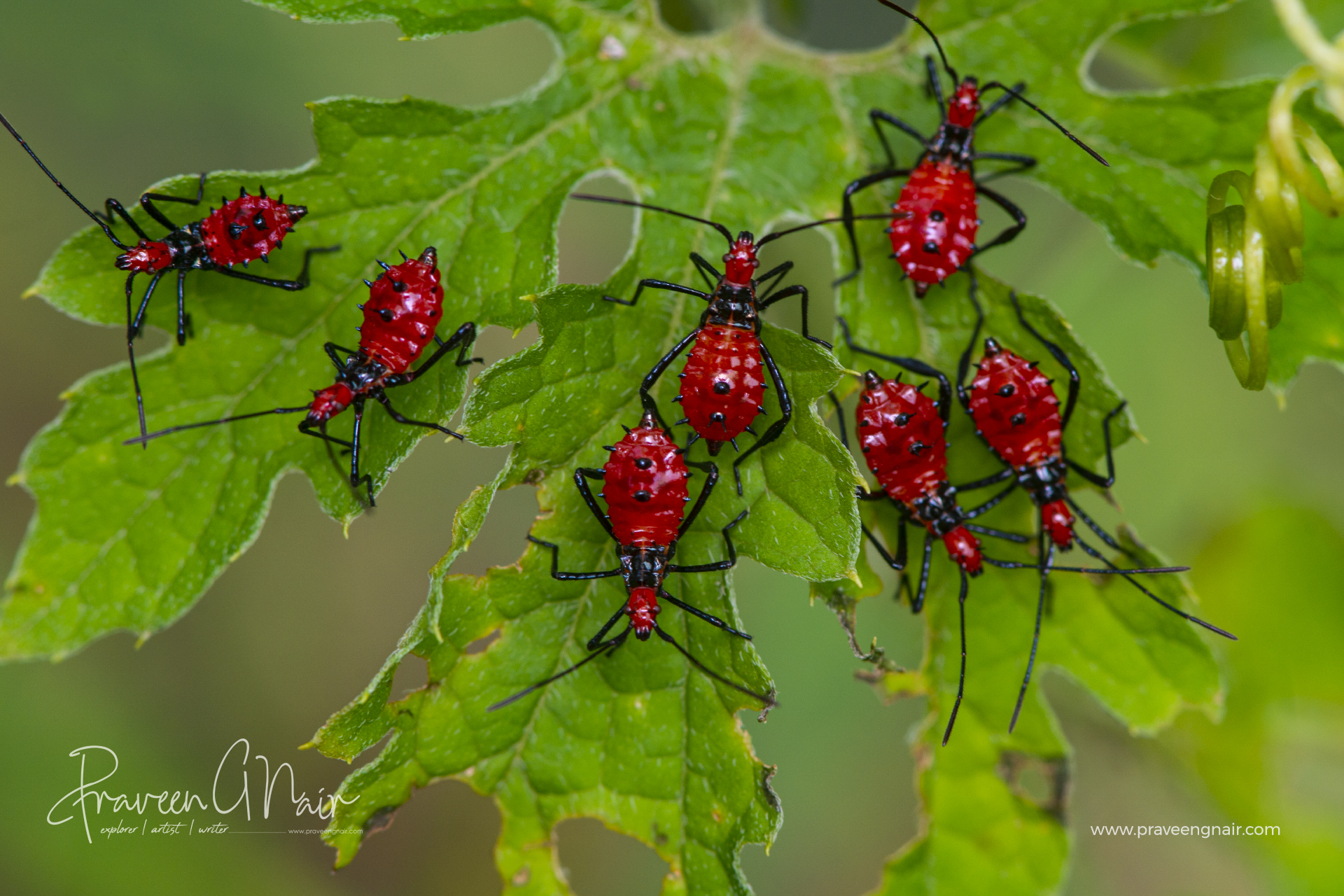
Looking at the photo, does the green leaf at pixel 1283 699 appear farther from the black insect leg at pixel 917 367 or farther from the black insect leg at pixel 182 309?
the black insect leg at pixel 182 309

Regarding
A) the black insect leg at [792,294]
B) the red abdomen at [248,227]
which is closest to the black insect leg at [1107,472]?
the black insect leg at [792,294]

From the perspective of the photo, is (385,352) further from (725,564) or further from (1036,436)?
(1036,436)

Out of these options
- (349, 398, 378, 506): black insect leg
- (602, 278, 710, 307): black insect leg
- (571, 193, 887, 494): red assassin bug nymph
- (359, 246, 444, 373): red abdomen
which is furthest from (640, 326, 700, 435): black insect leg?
(349, 398, 378, 506): black insect leg

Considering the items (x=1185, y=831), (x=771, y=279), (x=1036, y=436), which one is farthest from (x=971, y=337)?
(x=1185, y=831)

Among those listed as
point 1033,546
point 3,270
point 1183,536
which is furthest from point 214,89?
point 1183,536

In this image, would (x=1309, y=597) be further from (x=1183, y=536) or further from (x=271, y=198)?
(x=271, y=198)

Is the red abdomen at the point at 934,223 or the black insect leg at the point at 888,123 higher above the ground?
the black insect leg at the point at 888,123

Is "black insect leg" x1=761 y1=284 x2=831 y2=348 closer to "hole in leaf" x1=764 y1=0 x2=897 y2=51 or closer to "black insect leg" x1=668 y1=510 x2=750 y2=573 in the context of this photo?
"black insect leg" x1=668 y1=510 x2=750 y2=573
